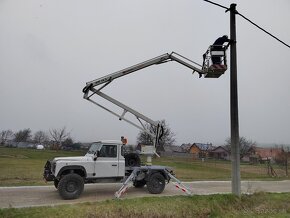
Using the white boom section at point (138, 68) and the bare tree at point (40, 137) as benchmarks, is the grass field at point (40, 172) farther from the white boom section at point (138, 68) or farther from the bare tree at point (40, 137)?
the bare tree at point (40, 137)

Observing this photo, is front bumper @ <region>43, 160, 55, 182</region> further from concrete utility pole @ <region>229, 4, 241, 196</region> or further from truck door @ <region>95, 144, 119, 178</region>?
concrete utility pole @ <region>229, 4, 241, 196</region>

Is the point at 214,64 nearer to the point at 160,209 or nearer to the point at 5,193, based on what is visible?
the point at 160,209

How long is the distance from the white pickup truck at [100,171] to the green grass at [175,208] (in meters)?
1.66

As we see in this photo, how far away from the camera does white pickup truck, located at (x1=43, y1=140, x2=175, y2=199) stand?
41.1 feet

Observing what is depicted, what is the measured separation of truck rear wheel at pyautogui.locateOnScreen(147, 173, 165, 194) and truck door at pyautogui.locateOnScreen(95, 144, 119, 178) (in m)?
1.44

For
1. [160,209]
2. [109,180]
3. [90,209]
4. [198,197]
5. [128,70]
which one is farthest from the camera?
[128,70]

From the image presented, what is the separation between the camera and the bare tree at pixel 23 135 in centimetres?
11494

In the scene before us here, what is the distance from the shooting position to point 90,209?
33.6 feet

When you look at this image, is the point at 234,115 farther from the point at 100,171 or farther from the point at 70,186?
the point at 70,186

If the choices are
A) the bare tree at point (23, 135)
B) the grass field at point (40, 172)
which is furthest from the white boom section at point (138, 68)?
the bare tree at point (23, 135)

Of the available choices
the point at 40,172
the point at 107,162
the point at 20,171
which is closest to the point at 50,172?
the point at 107,162

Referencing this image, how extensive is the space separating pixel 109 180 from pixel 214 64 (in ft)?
20.4

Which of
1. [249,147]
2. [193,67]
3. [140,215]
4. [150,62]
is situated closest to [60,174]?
[140,215]

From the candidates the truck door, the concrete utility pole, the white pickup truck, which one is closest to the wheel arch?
the white pickup truck
